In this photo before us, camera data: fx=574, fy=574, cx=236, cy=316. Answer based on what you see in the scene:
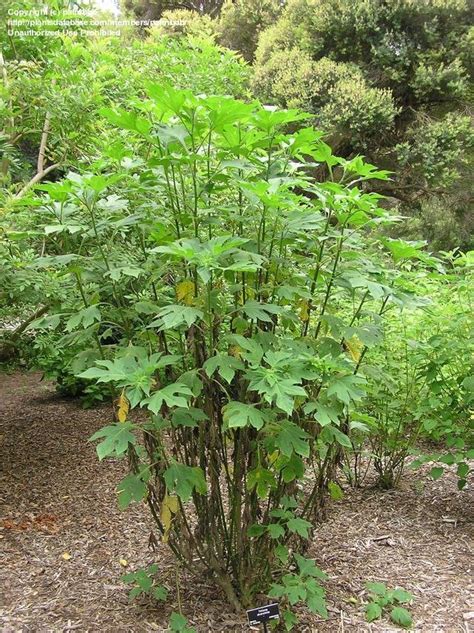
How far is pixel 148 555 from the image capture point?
2998 mm

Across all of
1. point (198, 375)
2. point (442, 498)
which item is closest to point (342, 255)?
point (198, 375)

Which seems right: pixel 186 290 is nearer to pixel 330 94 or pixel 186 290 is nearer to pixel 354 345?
pixel 354 345

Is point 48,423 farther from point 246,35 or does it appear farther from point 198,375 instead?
point 246,35

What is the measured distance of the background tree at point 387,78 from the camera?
28.4ft

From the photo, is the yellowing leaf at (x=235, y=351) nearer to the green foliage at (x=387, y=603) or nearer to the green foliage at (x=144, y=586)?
the green foliage at (x=144, y=586)

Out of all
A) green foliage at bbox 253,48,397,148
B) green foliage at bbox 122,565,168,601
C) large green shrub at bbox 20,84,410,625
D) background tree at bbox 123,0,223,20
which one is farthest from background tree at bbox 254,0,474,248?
green foliage at bbox 122,565,168,601

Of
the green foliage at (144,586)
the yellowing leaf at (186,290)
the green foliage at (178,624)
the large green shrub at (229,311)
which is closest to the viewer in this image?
the large green shrub at (229,311)

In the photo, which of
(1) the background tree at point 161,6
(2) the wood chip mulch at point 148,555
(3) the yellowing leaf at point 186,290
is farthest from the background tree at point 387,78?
(3) the yellowing leaf at point 186,290

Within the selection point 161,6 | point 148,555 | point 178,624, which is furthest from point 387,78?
point 178,624

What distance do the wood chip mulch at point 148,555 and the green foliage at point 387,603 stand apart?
5 cm

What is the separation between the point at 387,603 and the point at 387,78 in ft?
27.7

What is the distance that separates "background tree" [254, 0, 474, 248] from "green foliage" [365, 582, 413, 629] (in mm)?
7162

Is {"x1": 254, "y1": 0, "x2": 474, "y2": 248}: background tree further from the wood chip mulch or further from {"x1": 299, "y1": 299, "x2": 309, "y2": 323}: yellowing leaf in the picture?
{"x1": 299, "y1": 299, "x2": 309, "y2": 323}: yellowing leaf

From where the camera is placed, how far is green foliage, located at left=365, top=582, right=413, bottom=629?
7.99ft
